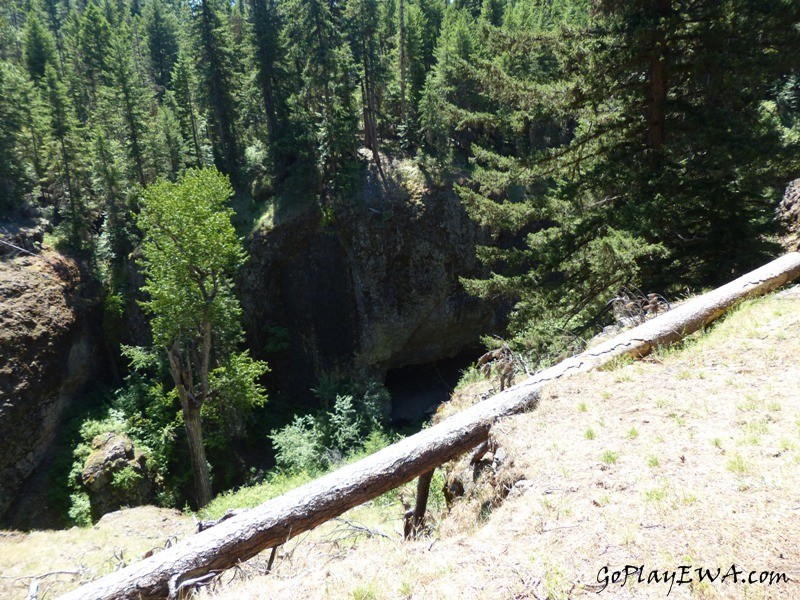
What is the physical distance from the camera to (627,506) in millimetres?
3990

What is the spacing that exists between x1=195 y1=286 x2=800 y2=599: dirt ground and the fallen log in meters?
0.30

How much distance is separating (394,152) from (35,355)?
816 inches

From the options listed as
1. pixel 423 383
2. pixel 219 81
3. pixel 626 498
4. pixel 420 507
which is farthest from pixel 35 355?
pixel 626 498

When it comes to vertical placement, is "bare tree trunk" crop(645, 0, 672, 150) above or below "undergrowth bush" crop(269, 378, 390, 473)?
above

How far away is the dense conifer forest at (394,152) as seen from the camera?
8.79 meters

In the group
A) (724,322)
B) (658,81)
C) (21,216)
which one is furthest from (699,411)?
(21,216)

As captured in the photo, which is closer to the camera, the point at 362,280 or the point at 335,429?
the point at 335,429

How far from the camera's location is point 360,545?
5.11 metres

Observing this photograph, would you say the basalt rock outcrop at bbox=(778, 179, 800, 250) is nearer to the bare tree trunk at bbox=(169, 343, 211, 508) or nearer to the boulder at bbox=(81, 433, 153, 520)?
the bare tree trunk at bbox=(169, 343, 211, 508)

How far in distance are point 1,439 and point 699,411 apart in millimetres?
24838

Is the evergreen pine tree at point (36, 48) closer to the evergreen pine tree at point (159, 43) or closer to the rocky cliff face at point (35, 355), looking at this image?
the evergreen pine tree at point (159, 43)

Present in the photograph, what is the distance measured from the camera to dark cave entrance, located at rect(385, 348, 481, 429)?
83.4ft

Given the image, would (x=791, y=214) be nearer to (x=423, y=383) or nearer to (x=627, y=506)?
(x=627, y=506)

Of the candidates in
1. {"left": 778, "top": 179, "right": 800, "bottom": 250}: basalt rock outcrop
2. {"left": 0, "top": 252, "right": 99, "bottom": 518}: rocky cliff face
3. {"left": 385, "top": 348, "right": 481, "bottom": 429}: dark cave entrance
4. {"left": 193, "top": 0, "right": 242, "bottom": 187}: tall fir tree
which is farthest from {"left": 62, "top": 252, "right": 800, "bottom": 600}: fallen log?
{"left": 193, "top": 0, "right": 242, "bottom": 187}: tall fir tree
